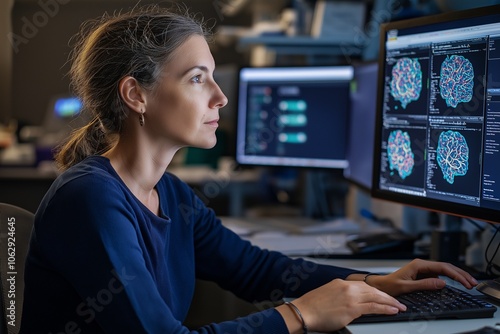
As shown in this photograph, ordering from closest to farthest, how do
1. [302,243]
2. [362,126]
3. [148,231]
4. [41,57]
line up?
[148,231] → [302,243] → [362,126] → [41,57]

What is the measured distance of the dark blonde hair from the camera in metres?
1.30

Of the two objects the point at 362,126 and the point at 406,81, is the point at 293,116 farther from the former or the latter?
the point at 406,81

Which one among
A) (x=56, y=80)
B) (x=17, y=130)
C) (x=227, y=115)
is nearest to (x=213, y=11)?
(x=56, y=80)

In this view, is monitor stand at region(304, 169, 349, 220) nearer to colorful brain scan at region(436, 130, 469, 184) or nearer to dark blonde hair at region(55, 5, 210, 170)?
colorful brain scan at region(436, 130, 469, 184)

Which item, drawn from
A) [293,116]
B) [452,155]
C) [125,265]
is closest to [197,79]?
[125,265]

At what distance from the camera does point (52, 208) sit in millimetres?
1111

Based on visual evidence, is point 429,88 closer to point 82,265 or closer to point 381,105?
point 381,105

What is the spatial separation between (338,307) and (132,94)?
0.56 meters

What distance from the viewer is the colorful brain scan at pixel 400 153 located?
1493mm

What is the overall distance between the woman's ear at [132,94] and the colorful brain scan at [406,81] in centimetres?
58

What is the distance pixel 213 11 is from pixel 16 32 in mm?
2343

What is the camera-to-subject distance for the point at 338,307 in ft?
3.60

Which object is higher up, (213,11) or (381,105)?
(213,11)

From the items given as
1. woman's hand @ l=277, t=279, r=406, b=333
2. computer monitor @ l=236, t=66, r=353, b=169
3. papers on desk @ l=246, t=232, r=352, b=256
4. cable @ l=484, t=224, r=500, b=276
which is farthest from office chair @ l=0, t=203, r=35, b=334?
computer monitor @ l=236, t=66, r=353, b=169
